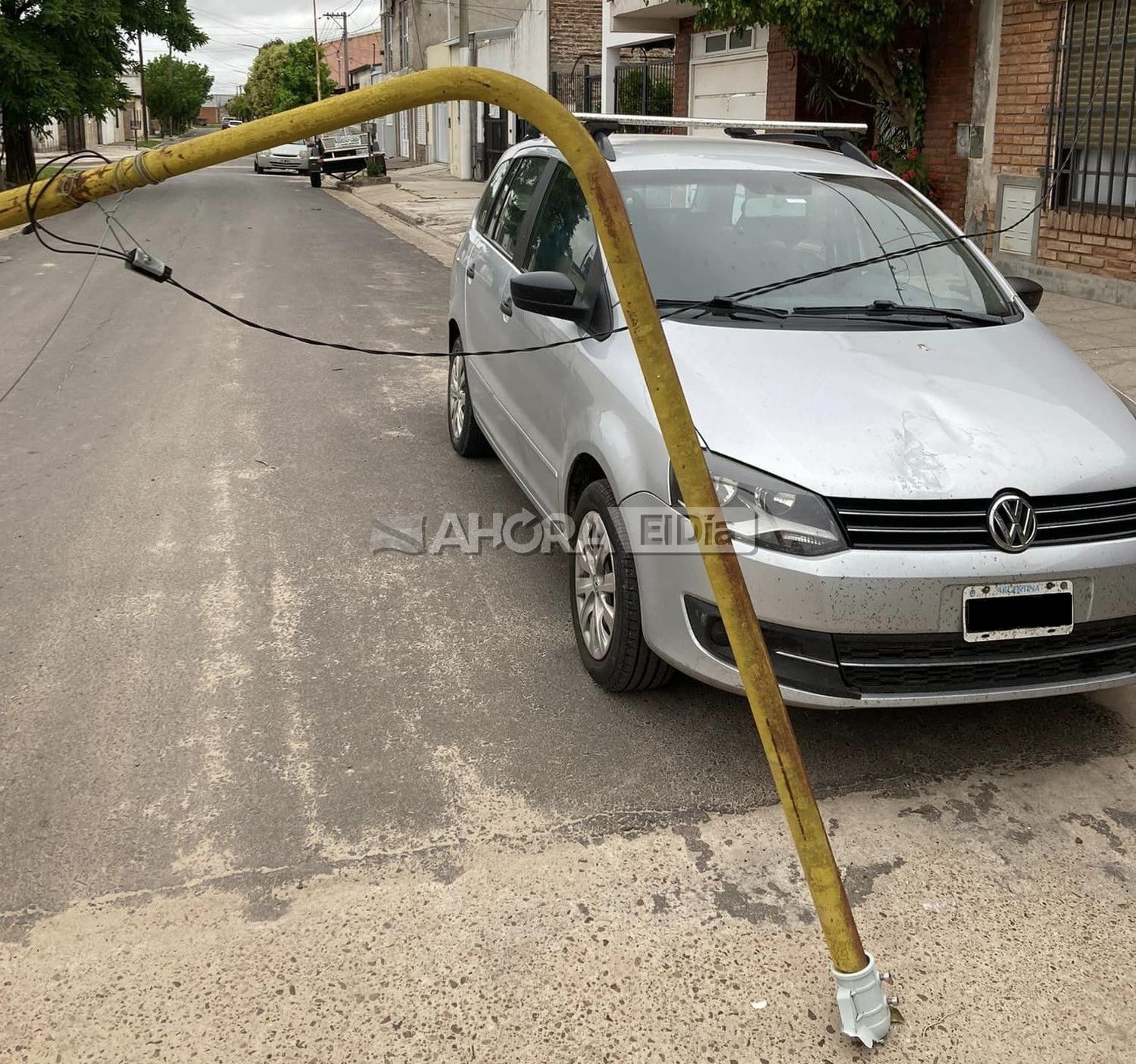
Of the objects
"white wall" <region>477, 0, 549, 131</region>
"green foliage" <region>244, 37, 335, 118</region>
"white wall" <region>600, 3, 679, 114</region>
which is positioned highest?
"green foliage" <region>244, 37, 335, 118</region>

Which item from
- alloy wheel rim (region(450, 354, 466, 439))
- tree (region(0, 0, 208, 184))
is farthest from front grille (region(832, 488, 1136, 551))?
tree (region(0, 0, 208, 184))

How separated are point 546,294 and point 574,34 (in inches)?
1114

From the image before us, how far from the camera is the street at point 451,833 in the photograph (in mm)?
2660

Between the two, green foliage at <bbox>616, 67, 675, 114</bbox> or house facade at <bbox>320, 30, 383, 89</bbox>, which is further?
house facade at <bbox>320, 30, 383, 89</bbox>

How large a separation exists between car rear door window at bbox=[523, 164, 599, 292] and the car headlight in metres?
1.33

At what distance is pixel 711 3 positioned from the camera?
44.7ft

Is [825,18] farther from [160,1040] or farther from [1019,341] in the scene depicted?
[160,1040]

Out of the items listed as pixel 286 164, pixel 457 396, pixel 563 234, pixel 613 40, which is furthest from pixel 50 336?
pixel 286 164

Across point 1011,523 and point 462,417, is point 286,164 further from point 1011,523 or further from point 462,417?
point 1011,523

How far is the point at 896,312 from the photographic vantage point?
4.35 m

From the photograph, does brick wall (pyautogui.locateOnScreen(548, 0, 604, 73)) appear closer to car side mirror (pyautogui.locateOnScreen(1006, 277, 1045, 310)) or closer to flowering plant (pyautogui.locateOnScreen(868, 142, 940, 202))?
flowering plant (pyautogui.locateOnScreen(868, 142, 940, 202))

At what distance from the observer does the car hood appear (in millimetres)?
3391

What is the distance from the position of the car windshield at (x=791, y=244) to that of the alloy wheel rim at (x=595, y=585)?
89 cm

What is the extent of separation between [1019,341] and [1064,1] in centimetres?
894
